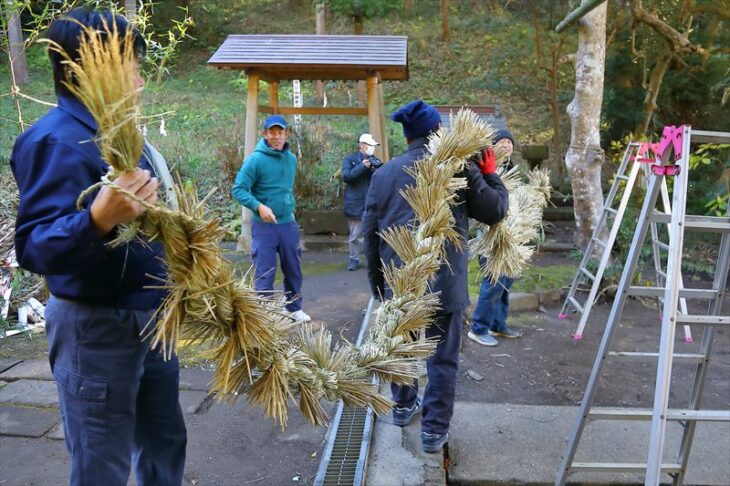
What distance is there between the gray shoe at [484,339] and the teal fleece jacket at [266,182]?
1.78 metres

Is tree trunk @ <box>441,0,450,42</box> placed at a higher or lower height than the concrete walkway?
higher

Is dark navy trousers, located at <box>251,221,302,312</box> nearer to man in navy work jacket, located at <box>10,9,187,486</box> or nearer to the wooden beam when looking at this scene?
man in navy work jacket, located at <box>10,9,187,486</box>

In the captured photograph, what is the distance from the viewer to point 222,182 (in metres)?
9.42

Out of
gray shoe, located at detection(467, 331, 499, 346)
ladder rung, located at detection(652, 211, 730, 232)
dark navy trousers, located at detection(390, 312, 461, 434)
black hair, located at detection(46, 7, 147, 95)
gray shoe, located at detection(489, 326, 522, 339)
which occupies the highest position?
black hair, located at detection(46, 7, 147, 95)

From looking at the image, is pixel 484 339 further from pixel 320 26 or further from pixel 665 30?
pixel 320 26

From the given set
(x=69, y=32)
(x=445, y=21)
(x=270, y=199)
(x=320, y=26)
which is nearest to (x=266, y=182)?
(x=270, y=199)

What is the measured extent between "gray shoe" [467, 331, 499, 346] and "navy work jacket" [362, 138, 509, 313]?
1.93 metres

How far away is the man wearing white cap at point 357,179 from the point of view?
6590mm

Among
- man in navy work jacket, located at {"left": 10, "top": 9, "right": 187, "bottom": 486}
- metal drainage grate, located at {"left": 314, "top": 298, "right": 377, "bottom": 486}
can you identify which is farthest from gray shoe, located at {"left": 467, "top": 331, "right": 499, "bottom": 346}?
man in navy work jacket, located at {"left": 10, "top": 9, "right": 187, "bottom": 486}

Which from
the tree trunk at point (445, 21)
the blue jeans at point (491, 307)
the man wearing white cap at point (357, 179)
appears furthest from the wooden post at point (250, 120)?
the tree trunk at point (445, 21)

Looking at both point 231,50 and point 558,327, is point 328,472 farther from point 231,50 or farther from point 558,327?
point 231,50

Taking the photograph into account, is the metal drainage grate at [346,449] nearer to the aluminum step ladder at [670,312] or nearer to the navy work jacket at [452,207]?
the navy work jacket at [452,207]

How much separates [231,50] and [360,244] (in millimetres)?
2949

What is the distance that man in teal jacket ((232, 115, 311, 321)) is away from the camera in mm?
4602
